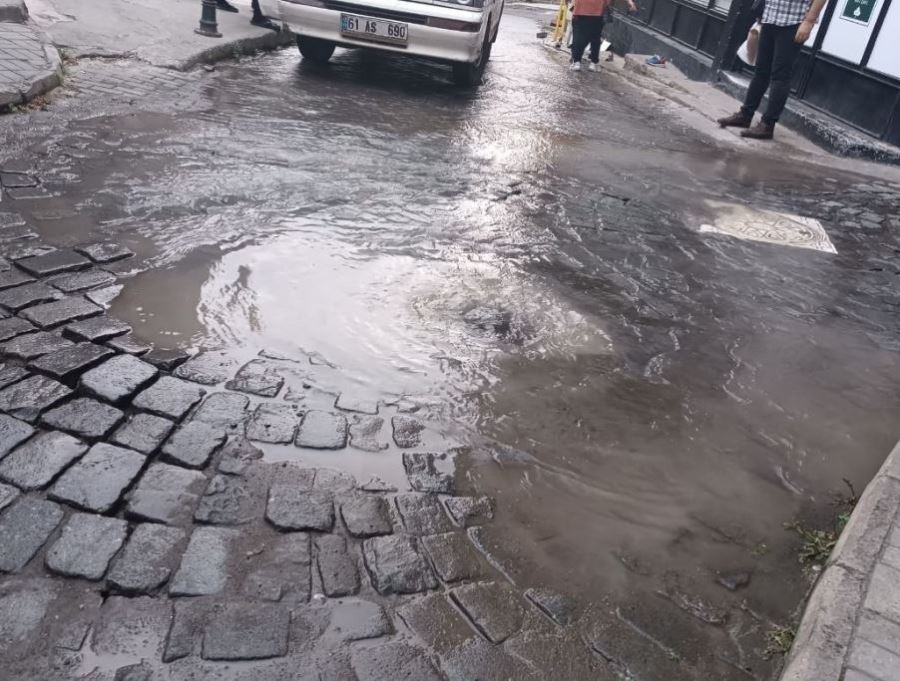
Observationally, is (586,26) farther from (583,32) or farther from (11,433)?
(11,433)

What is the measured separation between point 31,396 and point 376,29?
6.95 metres

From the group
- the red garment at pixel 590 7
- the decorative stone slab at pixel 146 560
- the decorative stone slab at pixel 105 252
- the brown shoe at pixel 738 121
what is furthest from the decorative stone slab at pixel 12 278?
the red garment at pixel 590 7

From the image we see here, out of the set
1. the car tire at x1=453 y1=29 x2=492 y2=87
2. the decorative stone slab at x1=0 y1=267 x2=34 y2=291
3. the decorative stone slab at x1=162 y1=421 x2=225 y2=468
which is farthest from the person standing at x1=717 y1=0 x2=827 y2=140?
the decorative stone slab at x1=0 y1=267 x2=34 y2=291

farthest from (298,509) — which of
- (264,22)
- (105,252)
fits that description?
(264,22)

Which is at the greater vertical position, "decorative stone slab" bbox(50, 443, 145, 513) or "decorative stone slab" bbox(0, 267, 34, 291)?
"decorative stone slab" bbox(0, 267, 34, 291)

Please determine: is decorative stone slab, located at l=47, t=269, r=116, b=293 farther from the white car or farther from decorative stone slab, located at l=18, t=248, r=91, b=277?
the white car

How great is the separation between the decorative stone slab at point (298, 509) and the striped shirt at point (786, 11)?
7.76 meters

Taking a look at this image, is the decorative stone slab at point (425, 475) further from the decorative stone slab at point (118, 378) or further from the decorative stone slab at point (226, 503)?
the decorative stone slab at point (118, 378)

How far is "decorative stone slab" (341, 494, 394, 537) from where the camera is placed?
9.14 feet

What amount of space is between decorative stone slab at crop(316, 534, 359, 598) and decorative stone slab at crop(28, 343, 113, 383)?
1.45m

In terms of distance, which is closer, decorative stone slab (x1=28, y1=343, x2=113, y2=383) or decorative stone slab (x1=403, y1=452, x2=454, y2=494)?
decorative stone slab (x1=403, y1=452, x2=454, y2=494)

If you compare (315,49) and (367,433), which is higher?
(315,49)

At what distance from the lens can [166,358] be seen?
3.57 m

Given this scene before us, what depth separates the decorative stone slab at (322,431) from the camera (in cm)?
319
